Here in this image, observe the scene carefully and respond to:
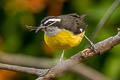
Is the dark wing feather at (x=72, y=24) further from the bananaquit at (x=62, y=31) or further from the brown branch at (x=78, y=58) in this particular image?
the brown branch at (x=78, y=58)

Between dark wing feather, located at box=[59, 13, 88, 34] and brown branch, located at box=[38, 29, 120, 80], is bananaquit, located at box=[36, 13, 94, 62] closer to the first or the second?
dark wing feather, located at box=[59, 13, 88, 34]

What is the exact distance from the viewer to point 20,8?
146 inches

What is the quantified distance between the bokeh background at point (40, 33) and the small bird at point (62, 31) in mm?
493

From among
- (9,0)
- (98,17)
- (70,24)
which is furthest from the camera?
(9,0)

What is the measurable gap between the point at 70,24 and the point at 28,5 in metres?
0.72

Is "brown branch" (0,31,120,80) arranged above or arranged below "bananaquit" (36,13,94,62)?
below

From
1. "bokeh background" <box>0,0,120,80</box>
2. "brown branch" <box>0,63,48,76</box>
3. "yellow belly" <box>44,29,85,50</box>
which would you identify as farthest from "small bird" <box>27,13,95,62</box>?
"brown branch" <box>0,63,48,76</box>

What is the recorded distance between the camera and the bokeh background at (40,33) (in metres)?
3.50

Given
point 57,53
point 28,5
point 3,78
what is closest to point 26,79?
point 3,78

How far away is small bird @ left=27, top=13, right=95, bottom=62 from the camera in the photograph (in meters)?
2.73

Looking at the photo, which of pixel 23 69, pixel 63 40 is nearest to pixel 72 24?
pixel 63 40

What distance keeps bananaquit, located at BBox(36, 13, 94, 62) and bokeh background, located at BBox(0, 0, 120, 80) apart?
0.49 metres

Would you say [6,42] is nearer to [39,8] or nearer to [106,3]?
[39,8]

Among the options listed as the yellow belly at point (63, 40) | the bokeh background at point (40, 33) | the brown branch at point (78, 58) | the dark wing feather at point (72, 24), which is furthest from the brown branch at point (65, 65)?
the bokeh background at point (40, 33)
